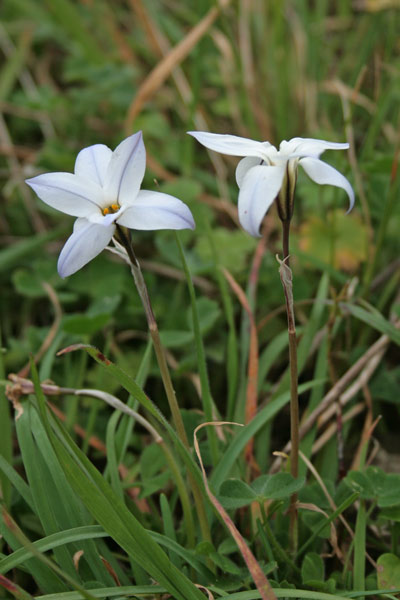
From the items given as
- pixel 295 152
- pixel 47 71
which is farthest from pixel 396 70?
pixel 47 71

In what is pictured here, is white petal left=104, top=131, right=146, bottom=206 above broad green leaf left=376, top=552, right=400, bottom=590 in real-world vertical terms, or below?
above

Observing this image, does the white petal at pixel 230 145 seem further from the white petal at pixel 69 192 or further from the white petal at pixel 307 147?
the white petal at pixel 69 192

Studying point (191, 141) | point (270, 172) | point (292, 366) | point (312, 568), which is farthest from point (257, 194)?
point (191, 141)

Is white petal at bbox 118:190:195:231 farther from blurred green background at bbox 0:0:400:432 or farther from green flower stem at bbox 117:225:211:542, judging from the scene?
blurred green background at bbox 0:0:400:432

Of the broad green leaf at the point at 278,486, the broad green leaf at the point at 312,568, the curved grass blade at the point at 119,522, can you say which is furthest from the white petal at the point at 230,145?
the broad green leaf at the point at 312,568

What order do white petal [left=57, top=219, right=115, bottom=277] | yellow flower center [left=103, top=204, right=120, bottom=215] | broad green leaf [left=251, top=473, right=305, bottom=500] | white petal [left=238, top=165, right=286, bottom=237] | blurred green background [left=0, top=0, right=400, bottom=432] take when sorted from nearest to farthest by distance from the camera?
white petal [left=238, top=165, right=286, bottom=237]
white petal [left=57, top=219, right=115, bottom=277]
yellow flower center [left=103, top=204, right=120, bottom=215]
broad green leaf [left=251, top=473, right=305, bottom=500]
blurred green background [left=0, top=0, right=400, bottom=432]

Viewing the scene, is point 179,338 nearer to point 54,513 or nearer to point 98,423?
point 98,423

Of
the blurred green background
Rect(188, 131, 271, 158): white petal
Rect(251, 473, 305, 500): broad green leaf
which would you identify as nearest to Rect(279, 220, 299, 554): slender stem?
Rect(251, 473, 305, 500): broad green leaf
